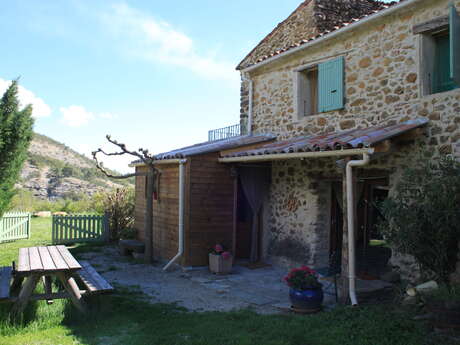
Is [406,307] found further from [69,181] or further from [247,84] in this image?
[69,181]

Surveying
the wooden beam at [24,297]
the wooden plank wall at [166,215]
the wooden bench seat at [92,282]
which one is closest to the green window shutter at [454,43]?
the wooden bench seat at [92,282]

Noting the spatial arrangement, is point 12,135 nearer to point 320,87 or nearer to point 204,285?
point 204,285

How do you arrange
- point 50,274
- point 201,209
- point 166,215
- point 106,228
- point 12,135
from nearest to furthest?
point 50,274 → point 201,209 → point 166,215 → point 12,135 → point 106,228

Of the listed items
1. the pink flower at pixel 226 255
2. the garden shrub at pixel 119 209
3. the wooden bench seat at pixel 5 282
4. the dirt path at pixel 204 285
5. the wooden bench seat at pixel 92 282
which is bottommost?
the dirt path at pixel 204 285

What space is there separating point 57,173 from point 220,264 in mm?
32785

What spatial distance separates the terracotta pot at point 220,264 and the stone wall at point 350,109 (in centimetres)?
131

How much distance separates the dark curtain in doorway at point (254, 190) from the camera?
355 inches

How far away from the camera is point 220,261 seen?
319 inches

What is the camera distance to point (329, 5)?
38.6ft

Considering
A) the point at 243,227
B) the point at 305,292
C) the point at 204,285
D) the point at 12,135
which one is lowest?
the point at 204,285

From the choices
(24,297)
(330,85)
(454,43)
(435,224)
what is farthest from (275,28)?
(24,297)

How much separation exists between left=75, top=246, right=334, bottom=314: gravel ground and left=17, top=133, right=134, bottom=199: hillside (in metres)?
22.6

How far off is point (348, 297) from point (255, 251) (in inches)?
141

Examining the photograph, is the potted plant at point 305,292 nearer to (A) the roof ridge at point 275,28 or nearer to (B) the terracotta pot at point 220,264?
(B) the terracotta pot at point 220,264
